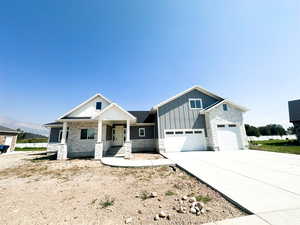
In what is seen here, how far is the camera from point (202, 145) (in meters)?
13.4

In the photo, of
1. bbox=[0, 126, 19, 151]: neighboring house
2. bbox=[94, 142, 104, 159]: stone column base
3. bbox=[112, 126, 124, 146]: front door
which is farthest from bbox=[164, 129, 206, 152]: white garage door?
bbox=[0, 126, 19, 151]: neighboring house

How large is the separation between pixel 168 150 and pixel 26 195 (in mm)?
10463

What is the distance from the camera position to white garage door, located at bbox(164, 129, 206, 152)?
512 inches

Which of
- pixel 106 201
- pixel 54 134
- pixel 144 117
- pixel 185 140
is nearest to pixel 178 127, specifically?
pixel 185 140

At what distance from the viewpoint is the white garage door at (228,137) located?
1298 cm

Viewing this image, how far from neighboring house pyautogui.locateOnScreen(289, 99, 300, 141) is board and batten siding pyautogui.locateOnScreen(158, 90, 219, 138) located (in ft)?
63.9

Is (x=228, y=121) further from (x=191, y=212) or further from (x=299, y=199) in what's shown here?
(x=191, y=212)

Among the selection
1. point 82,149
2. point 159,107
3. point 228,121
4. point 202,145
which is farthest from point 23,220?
point 228,121

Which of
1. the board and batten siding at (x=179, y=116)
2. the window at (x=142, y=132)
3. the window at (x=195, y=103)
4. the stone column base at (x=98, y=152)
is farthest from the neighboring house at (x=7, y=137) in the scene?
the window at (x=195, y=103)

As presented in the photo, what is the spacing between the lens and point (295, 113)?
22.0 metres

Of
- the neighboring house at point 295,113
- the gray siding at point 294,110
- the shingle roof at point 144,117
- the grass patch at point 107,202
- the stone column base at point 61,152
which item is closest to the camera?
the grass patch at point 107,202

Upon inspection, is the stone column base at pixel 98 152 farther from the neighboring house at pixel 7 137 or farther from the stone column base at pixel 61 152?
the neighboring house at pixel 7 137

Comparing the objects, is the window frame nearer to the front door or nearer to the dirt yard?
the dirt yard

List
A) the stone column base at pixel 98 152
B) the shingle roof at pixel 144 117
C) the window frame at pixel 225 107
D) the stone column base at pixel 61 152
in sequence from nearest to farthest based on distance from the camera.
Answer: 1. the stone column base at pixel 98 152
2. the stone column base at pixel 61 152
3. the window frame at pixel 225 107
4. the shingle roof at pixel 144 117
